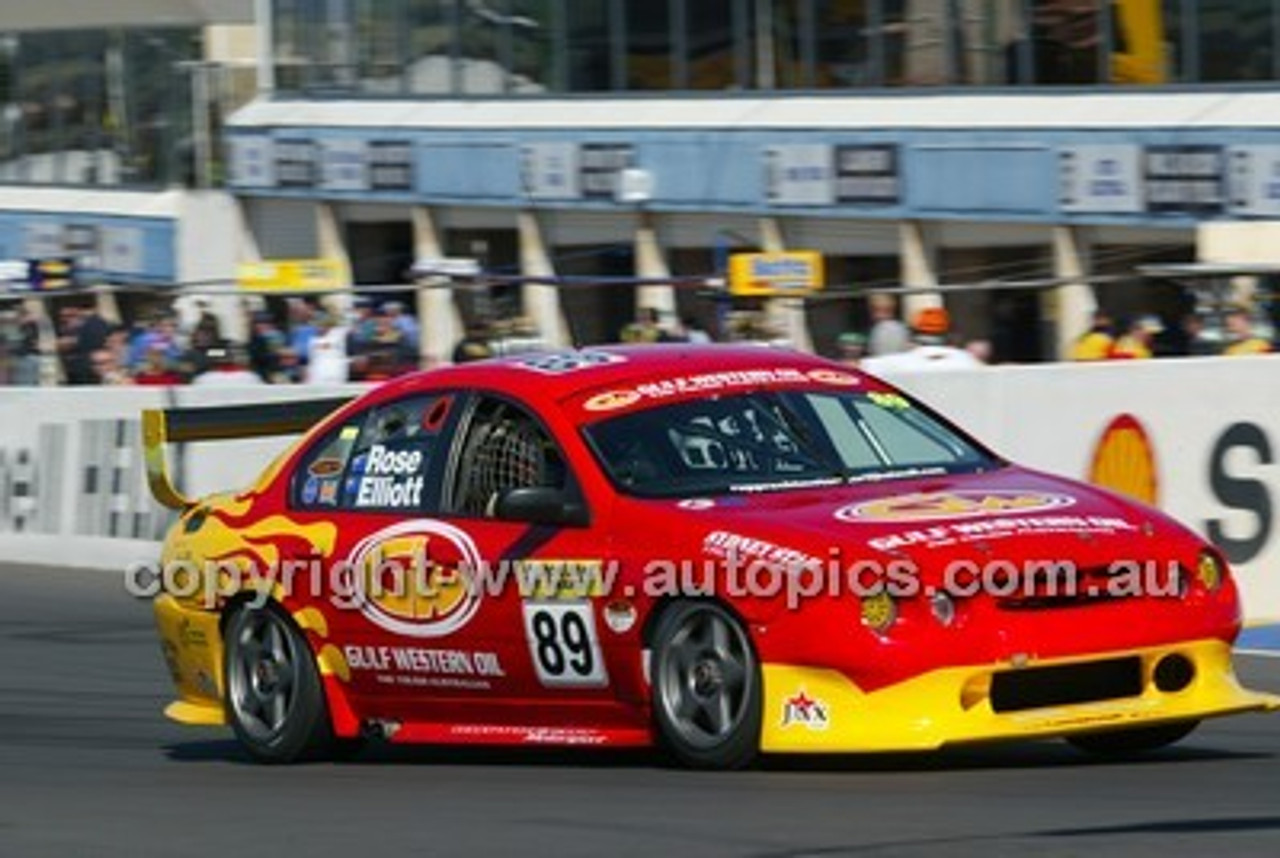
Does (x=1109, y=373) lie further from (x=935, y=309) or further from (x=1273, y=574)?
(x=935, y=309)

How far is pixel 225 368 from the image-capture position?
21.0 m

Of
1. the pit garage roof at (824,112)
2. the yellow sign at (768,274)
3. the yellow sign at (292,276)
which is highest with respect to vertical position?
the pit garage roof at (824,112)

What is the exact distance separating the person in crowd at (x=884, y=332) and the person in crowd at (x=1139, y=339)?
1.54 metres

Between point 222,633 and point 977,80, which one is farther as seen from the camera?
point 977,80

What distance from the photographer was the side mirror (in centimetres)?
974

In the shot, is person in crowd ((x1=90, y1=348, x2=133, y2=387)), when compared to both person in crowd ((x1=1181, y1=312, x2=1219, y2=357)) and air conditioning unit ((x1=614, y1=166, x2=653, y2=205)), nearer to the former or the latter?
person in crowd ((x1=1181, y1=312, x2=1219, y2=357))

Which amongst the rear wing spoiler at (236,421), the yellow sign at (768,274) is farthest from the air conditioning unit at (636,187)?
the rear wing spoiler at (236,421)

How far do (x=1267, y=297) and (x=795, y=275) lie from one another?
3700 millimetres

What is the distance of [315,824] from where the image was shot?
28.9 ft

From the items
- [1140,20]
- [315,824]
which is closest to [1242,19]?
[1140,20]

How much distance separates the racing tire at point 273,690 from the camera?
10.6 metres

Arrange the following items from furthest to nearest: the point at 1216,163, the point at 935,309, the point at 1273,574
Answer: the point at 1216,163 < the point at 935,309 < the point at 1273,574

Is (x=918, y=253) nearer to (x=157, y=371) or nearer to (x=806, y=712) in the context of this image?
(x=157, y=371)

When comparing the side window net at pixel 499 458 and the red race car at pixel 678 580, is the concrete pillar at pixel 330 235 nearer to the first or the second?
the red race car at pixel 678 580
